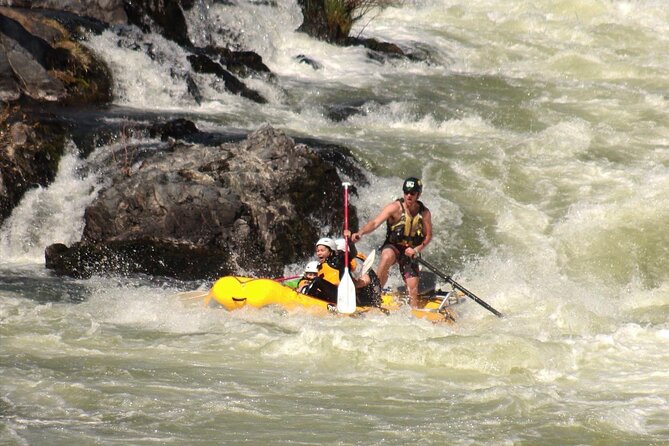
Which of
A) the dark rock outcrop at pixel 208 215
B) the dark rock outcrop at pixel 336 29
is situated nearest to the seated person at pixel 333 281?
the dark rock outcrop at pixel 208 215

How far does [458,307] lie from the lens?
9.73 m

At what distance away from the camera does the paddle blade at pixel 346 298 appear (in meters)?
8.76

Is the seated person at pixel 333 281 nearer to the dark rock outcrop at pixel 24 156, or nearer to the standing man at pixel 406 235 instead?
the standing man at pixel 406 235

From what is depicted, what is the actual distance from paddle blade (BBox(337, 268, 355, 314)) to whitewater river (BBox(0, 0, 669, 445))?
0.21 metres

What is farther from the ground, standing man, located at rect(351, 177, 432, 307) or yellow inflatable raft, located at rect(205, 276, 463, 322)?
standing man, located at rect(351, 177, 432, 307)

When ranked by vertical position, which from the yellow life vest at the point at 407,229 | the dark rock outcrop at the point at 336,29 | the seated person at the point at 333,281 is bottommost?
the seated person at the point at 333,281

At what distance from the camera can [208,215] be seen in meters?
10.6

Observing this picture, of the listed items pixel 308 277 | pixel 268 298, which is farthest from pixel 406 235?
pixel 268 298

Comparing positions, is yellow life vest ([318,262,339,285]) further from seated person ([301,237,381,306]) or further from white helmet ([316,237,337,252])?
white helmet ([316,237,337,252])

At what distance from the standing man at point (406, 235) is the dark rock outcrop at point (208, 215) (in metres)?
1.62

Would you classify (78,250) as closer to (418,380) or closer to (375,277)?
(375,277)

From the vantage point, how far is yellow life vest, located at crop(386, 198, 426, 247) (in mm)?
9367

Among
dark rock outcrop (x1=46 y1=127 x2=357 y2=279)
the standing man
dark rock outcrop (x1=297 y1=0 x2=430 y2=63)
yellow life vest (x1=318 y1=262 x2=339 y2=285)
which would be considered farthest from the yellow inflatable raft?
dark rock outcrop (x1=297 y1=0 x2=430 y2=63)

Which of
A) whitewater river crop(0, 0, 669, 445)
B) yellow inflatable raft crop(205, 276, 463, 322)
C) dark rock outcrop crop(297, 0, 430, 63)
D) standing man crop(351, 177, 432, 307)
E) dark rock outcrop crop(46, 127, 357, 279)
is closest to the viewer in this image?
whitewater river crop(0, 0, 669, 445)
